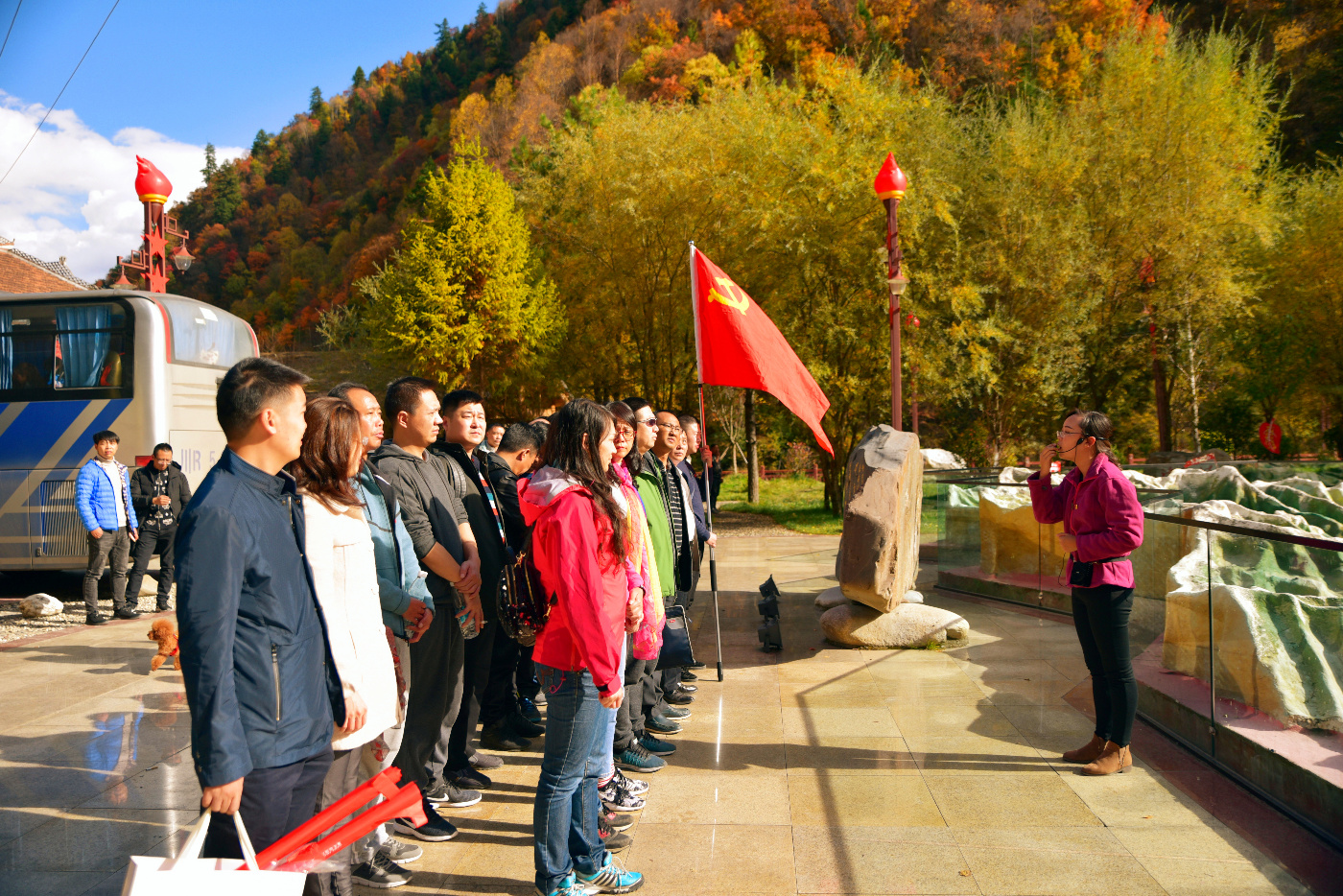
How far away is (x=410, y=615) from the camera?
3145mm

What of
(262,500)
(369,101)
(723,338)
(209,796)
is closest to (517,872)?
(209,796)

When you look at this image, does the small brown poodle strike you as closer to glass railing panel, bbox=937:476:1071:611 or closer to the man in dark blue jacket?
the man in dark blue jacket

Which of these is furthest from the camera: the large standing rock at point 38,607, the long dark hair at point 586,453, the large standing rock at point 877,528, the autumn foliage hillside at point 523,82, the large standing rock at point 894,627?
the autumn foliage hillside at point 523,82

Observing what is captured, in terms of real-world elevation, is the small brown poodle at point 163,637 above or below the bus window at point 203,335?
below

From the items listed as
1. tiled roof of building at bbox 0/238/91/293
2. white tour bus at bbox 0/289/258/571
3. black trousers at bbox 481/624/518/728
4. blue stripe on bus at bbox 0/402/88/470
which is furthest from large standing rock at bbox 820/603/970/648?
tiled roof of building at bbox 0/238/91/293

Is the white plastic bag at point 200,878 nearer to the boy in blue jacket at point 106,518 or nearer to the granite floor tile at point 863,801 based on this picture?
the granite floor tile at point 863,801

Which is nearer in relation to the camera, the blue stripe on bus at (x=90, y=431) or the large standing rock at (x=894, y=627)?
the large standing rock at (x=894, y=627)

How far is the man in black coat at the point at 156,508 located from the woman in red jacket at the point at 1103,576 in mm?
8326

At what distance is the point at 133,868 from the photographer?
152cm

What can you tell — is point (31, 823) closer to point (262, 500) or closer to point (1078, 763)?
point (262, 500)

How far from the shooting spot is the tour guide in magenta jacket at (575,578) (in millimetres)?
2658

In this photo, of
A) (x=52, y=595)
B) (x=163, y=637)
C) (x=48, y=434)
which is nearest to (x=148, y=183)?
(x=48, y=434)

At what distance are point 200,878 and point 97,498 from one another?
26.2 ft

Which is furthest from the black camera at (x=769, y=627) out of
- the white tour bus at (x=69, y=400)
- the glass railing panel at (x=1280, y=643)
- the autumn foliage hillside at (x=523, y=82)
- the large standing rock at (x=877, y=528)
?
the autumn foliage hillside at (x=523, y=82)
